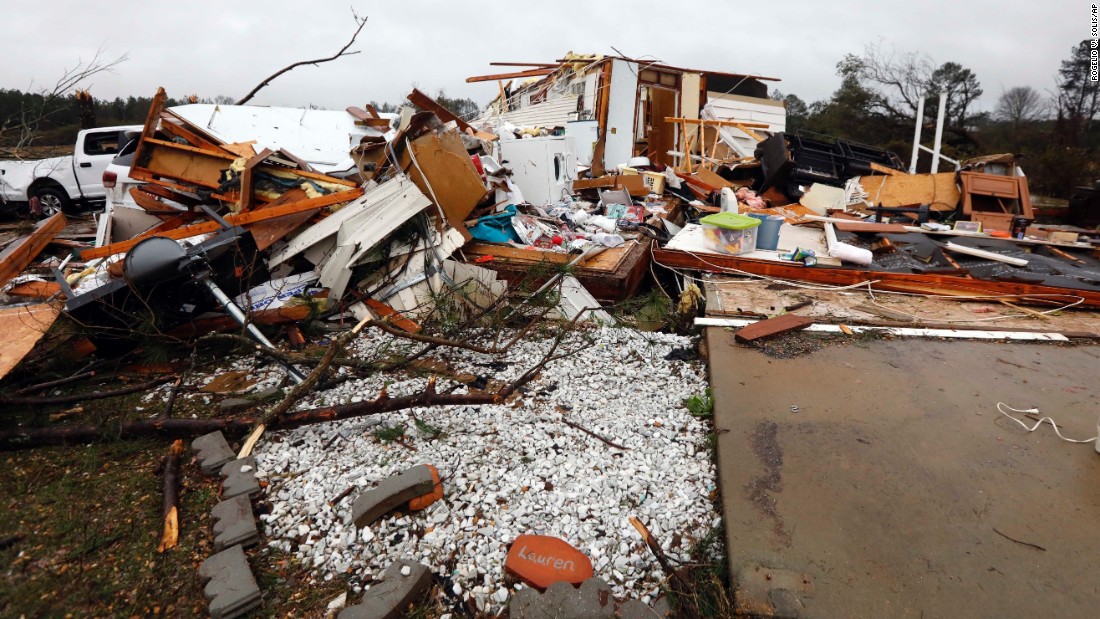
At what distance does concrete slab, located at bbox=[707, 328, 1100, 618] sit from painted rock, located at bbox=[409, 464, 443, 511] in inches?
45.3

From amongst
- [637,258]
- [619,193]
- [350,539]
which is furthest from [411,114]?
[350,539]

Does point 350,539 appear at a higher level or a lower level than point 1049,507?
lower

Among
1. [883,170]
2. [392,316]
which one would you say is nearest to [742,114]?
[883,170]

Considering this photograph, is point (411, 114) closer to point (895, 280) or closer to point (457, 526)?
point (457, 526)

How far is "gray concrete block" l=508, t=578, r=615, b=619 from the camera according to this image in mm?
1630

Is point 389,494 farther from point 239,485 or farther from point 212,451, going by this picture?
point 212,451

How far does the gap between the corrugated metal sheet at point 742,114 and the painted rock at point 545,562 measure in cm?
1071

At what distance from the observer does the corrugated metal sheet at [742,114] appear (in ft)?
37.4

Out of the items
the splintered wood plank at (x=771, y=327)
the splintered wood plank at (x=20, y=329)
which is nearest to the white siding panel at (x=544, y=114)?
the splintered wood plank at (x=771, y=327)

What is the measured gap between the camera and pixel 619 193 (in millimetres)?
7156

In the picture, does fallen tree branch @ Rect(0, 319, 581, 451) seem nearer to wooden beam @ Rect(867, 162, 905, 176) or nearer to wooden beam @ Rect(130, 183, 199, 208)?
wooden beam @ Rect(130, 183, 199, 208)

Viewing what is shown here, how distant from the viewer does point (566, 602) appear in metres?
1.66

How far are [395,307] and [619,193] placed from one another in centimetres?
390

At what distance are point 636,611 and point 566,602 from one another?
0.22m
